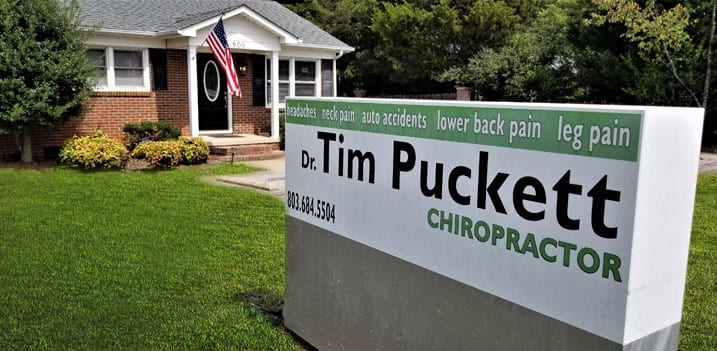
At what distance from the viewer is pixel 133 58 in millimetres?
15336

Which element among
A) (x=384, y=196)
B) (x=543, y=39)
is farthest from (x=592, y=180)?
(x=543, y=39)

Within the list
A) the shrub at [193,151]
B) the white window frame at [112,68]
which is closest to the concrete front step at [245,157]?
the shrub at [193,151]

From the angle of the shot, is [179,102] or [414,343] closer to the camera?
[414,343]

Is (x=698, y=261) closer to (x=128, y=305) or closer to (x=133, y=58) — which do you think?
(x=128, y=305)

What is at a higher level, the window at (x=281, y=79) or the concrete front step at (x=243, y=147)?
the window at (x=281, y=79)

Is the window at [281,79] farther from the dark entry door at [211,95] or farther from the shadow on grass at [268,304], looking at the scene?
the shadow on grass at [268,304]

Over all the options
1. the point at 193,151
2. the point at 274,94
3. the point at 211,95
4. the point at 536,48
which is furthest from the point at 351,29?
the point at 193,151

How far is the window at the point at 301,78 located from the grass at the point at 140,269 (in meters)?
8.50

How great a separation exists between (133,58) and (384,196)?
13.6 metres

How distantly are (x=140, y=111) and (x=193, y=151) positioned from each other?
118 inches

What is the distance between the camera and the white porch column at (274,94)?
16406 mm

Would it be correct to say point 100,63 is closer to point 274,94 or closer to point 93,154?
point 93,154

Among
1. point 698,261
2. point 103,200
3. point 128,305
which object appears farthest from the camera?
point 103,200

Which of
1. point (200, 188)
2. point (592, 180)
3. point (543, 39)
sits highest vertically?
point (543, 39)
